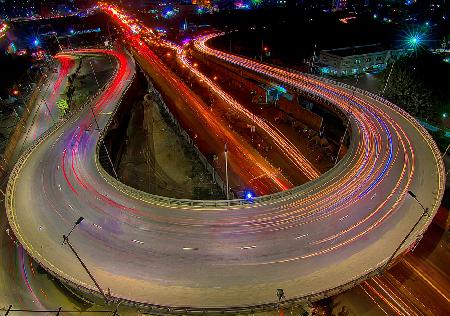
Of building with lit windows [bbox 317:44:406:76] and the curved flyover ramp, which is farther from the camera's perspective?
building with lit windows [bbox 317:44:406:76]

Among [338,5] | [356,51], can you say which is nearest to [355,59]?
[356,51]

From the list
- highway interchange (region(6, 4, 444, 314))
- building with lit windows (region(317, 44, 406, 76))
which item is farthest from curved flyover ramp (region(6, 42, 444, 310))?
building with lit windows (region(317, 44, 406, 76))

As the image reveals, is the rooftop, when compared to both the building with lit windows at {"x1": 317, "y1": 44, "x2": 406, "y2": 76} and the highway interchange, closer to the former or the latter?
the building with lit windows at {"x1": 317, "y1": 44, "x2": 406, "y2": 76}

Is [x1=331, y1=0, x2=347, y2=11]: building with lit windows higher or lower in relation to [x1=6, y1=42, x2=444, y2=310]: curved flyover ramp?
higher

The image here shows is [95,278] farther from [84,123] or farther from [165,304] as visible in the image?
[84,123]

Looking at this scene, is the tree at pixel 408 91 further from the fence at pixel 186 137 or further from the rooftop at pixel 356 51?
the fence at pixel 186 137

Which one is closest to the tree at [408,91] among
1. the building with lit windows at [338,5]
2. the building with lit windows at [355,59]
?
the building with lit windows at [355,59]
